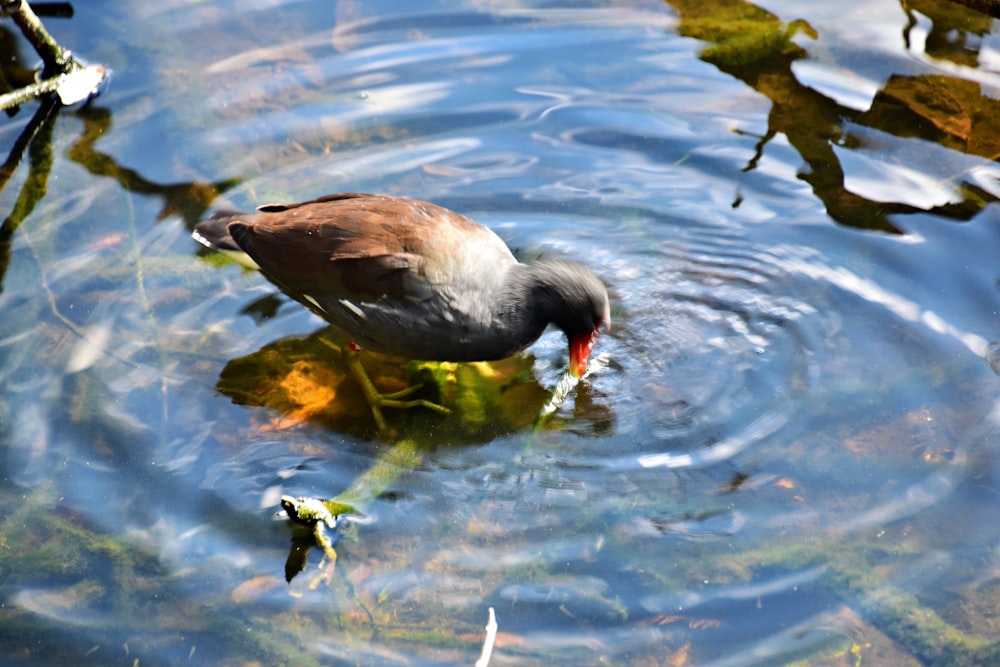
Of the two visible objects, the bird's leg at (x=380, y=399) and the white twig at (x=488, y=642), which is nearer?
the white twig at (x=488, y=642)

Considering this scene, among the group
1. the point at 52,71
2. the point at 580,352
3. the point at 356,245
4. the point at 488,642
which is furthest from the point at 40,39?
the point at 488,642

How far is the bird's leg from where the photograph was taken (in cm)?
438

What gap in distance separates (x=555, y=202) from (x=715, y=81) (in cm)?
155

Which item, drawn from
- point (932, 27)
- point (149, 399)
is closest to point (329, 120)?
point (149, 399)

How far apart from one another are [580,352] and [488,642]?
1453 millimetres

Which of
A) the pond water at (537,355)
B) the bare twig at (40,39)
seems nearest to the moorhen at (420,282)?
the pond water at (537,355)

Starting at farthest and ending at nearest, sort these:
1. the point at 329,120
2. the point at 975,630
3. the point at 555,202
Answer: the point at 329,120 → the point at 555,202 → the point at 975,630

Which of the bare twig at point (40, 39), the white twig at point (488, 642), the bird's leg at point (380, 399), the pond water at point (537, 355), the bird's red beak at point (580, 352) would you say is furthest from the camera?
the bare twig at point (40, 39)

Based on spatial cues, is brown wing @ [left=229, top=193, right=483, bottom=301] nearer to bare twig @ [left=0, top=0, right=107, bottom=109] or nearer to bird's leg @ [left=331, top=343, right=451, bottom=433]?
bird's leg @ [left=331, top=343, right=451, bottom=433]

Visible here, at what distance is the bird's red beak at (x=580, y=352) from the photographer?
4258mm

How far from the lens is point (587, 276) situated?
4152 millimetres

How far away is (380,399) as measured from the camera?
14.6 feet

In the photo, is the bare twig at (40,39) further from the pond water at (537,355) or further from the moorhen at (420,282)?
the moorhen at (420,282)

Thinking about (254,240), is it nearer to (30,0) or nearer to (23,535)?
(23,535)
